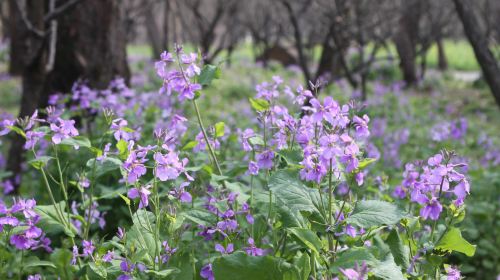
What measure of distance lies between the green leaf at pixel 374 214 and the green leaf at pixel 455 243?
19 centimetres

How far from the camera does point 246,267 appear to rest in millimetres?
1751

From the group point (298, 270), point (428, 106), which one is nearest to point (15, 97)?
point (428, 106)

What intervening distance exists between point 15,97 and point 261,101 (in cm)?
888

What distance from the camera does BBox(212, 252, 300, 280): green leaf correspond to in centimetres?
175

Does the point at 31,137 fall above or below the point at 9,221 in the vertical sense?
above

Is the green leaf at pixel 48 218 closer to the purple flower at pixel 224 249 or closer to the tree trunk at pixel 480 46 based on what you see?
the purple flower at pixel 224 249

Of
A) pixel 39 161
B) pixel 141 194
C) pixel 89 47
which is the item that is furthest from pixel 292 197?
pixel 89 47

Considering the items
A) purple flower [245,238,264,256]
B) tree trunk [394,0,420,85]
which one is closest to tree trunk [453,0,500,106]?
purple flower [245,238,264,256]

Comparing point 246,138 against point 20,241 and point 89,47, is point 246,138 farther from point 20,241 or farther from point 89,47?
point 89,47

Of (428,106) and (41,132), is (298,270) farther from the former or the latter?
(428,106)

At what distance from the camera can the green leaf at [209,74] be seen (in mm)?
2049

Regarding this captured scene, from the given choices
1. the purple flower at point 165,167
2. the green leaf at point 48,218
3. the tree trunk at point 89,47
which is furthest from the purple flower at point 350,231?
the tree trunk at point 89,47

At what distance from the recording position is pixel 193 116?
308 inches

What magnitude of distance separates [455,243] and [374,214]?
28 cm
